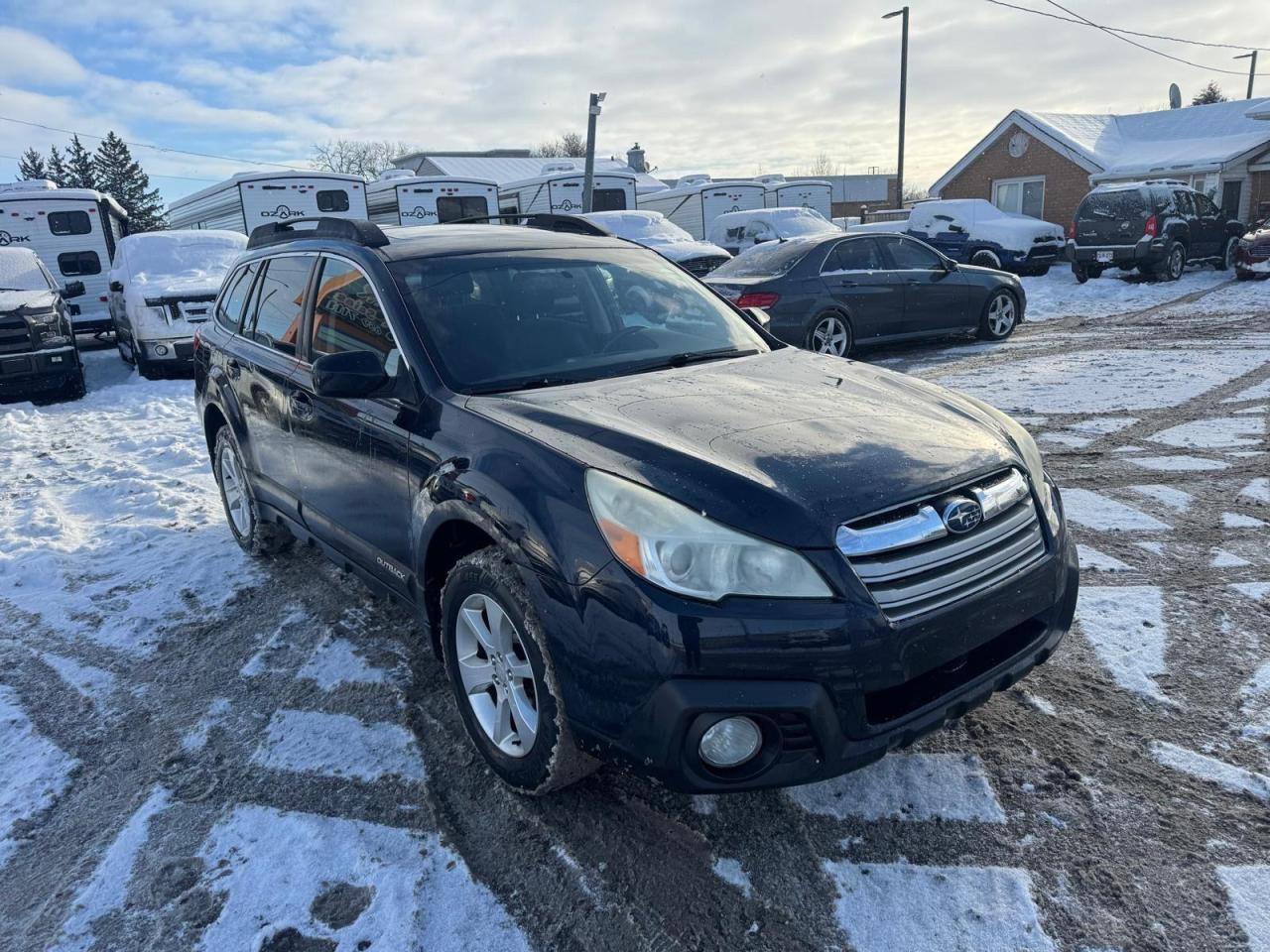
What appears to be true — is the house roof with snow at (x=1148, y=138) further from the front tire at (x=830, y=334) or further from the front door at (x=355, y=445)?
the front door at (x=355, y=445)

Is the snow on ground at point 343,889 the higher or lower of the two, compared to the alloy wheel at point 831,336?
lower

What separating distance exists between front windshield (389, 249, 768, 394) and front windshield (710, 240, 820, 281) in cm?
616

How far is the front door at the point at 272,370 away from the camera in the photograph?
402 cm

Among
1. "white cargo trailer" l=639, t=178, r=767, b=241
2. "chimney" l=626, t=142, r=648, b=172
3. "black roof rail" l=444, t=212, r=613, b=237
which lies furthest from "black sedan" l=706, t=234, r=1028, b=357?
"chimney" l=626, t=142, r=648, b=172

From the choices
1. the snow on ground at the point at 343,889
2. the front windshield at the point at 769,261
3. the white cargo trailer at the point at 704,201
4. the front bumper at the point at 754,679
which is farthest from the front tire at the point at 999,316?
the white cargo trailer at the point at 704,201

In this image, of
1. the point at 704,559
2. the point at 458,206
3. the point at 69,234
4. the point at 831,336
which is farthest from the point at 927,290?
the point at 69,234

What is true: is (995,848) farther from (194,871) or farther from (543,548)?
(194,871)

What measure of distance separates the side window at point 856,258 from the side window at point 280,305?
7035 mm

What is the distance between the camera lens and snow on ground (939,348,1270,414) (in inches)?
297

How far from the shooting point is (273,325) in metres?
4.25

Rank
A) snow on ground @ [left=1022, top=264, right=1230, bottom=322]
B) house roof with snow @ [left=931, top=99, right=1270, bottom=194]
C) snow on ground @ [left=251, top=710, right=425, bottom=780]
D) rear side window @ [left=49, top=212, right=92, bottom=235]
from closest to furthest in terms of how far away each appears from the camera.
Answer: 1. snow on ground @ [left=251, top=710, right=425, bottom=780]
2. snow on ground @ [left=1022, top=264, right=1230, bottom=322]
3. rear side window @ [left=49, top=212, right=92, bottom=235]
4. house roof with snow @ [left=931, top=99, right=1270, bottom=194]

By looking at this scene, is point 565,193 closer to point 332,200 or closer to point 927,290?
point 332,200

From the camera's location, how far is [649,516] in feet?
7.43

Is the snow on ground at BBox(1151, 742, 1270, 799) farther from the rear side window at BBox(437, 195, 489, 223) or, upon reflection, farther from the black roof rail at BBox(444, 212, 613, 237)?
the rear side window at BBox(437, 195, 489, 223)
